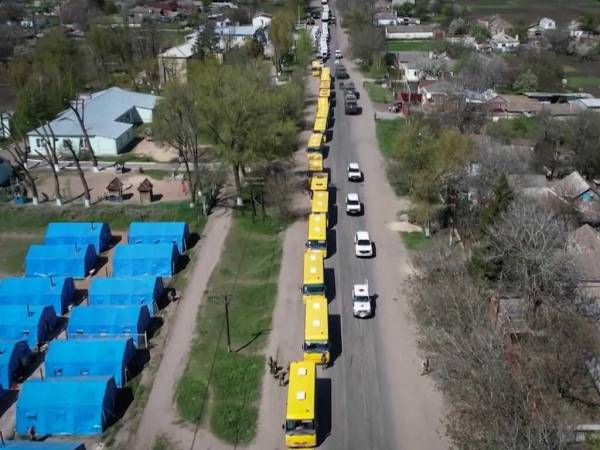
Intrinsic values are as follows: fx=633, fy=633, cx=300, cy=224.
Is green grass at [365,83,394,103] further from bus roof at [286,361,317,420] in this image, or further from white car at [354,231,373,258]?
bus roof at [286,361,317,420]

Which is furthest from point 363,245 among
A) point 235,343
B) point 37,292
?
point 37,292

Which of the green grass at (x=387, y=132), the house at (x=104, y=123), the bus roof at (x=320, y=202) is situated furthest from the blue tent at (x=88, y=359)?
the green grass at (x=387, y=132)

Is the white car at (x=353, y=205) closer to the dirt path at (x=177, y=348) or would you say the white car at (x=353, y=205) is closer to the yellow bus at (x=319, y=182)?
the yellow bus at (x=319, y=182)

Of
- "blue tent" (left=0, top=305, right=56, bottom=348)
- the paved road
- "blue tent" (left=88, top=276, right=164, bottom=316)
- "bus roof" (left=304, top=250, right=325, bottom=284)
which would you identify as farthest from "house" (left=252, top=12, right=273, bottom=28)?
"blue tent" (left=0, top=305, right=56, bottom=348)

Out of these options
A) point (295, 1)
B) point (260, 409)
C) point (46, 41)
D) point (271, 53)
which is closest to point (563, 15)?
point (295, 1)

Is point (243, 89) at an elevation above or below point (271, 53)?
above

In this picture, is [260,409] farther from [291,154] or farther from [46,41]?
[46,41]
